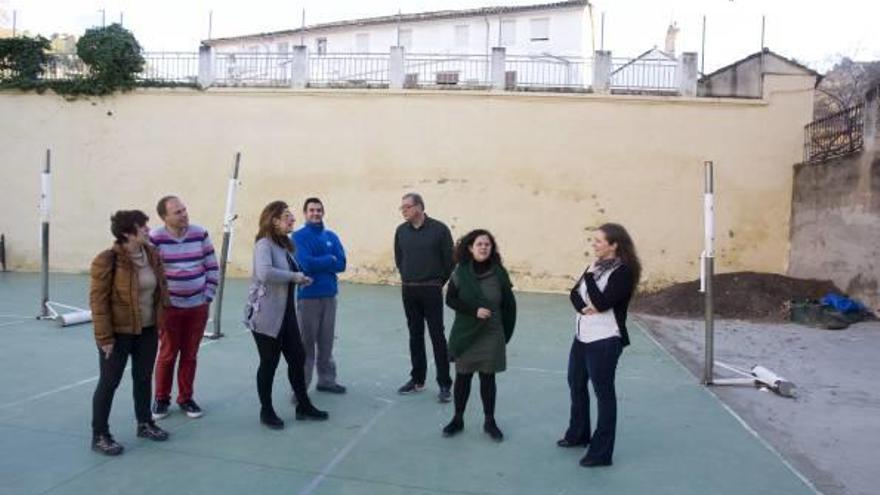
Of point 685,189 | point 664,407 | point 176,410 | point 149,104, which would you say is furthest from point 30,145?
point 664,407

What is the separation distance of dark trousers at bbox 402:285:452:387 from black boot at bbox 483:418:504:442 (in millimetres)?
894

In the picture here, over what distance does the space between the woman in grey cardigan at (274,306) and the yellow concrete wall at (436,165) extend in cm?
899

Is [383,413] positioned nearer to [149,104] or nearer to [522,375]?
[522,375]

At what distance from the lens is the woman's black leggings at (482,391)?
4750 mm

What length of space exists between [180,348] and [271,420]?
865 millimetres

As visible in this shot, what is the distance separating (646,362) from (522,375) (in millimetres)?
1511

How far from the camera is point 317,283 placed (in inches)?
219

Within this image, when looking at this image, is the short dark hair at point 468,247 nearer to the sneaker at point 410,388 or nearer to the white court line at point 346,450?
the white court line at point 346,450

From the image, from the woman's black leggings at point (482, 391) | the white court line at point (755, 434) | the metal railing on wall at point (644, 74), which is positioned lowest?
the white court line at point (755, 434)

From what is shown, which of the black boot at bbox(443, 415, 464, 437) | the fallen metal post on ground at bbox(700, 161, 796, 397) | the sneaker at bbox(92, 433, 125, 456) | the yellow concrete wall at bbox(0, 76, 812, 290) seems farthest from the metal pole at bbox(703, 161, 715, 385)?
the yellow concrete wall at bbox(0, 76, 812, 290)

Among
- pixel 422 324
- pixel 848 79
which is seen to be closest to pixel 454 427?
pixel 422 324

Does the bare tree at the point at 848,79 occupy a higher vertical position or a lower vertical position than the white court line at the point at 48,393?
higher

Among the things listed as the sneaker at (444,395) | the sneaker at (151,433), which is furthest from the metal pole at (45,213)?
the sneaker at (444,395)

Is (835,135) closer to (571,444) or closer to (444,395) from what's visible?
(444,395)
